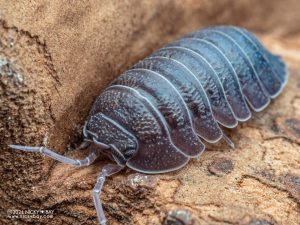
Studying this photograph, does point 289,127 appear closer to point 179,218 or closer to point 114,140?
point 179,218

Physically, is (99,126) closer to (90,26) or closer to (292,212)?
(90,26)

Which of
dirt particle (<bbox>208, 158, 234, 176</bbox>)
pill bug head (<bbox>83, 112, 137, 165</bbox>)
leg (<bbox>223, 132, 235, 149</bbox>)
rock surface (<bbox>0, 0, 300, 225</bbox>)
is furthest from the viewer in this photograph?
leg (<bbox>223, 132, 235, 149</bbox>)

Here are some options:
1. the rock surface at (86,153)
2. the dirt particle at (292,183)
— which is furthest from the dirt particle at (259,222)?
the dirt particle at (292,183)

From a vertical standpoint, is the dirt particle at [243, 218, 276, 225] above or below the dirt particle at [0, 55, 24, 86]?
above

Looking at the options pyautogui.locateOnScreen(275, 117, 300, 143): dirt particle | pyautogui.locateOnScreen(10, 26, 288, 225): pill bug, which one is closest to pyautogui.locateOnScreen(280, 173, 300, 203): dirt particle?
pyautogui.locateOnScreen(275, 117, 300, 143): dirt particle

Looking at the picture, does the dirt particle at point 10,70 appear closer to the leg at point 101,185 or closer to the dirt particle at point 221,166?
the leg at point 101,185

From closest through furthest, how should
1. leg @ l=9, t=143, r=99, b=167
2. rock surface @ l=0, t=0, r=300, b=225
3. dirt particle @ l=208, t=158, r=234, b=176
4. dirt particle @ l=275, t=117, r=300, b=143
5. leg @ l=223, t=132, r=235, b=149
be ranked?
rock surface @ l=0, t=0, r=300, b=225 → leg @ l=9, t=143, r=99, b=167 → dirt particle @ l=208, t=158, r=234, b=176 → leg @ l=223, t=132, r=235, b=149 → dirt particle @ l=275, t=117, r=300, b=143

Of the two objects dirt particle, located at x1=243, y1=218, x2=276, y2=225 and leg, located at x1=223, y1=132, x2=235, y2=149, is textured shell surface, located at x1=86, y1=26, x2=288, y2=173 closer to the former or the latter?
leg, located at x1=223, y1=132, x2=235, y2=149
